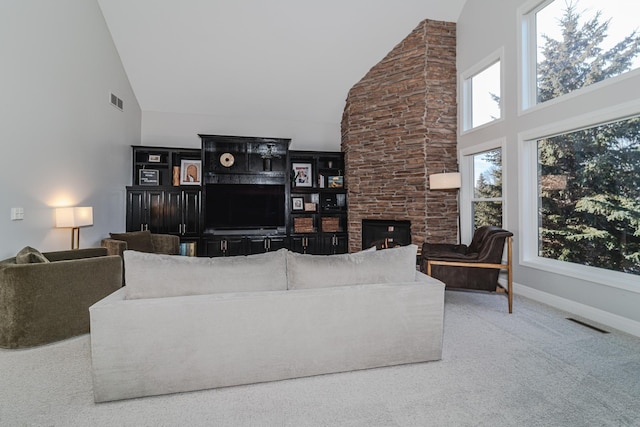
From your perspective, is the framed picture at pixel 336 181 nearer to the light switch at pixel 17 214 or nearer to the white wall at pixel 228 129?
the white wall at pixel 228 129

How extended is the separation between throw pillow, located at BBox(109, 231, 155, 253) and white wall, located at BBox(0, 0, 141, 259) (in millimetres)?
367

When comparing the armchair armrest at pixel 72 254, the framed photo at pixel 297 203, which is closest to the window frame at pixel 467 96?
the framed photo at pixel 297 203

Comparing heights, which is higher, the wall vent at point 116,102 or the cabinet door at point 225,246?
the wall vent at point 116,102

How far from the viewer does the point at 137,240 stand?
183 inches

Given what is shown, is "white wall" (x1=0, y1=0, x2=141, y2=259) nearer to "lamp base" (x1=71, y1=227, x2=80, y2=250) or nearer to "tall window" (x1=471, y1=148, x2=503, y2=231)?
"lamp base" (x1=71, y1=227, x2=80, y2=250)

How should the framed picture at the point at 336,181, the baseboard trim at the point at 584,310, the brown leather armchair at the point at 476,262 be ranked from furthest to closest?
the framed picture at the point at 336,181
the brown leather armchair at the point at 476,262
the baseboard trim at the point at 584,310

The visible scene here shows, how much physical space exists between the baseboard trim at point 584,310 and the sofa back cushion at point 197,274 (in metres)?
2.75

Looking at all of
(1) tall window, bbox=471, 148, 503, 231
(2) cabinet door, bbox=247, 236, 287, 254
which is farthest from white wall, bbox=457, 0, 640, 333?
(2) cabinet door, bbox=247, 236, 287, 254

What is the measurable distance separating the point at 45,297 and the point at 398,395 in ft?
8.82

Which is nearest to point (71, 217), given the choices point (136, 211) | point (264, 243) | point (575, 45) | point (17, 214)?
point (17, 214)

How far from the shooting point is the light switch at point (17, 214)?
2.98 metres

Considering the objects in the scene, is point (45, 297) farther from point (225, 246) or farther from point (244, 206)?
point (244, 206)

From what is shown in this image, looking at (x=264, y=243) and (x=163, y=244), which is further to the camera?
(x=264, y=243)

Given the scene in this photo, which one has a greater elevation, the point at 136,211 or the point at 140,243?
the point at 136,211
